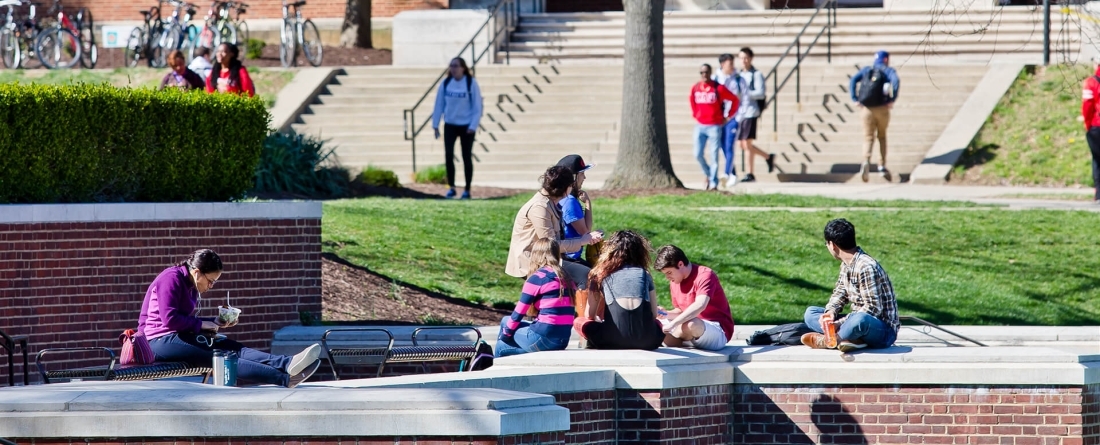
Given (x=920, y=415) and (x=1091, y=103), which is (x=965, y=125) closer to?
(x=1091, y=103)

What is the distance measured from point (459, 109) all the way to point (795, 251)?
16.6ft

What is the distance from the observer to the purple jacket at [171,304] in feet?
28.6

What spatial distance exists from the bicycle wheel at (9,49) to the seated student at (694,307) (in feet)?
64.7

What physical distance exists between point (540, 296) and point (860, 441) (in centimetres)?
186

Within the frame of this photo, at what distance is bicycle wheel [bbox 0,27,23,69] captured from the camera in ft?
86.5

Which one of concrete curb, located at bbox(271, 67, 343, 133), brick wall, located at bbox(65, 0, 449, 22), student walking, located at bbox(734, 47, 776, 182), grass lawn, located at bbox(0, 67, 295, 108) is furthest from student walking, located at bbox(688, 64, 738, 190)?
→ brick wall, located at bbox(65, 0, 449, 22)

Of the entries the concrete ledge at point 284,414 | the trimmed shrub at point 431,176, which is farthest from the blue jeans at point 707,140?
the concrete ledge at point 284,414

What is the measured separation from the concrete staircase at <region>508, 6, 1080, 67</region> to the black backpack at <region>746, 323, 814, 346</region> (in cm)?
1487

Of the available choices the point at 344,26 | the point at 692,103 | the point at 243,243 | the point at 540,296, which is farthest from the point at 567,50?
the point at 540,296

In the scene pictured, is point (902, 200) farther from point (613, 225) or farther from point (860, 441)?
point (860, 441)

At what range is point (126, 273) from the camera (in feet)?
33.7

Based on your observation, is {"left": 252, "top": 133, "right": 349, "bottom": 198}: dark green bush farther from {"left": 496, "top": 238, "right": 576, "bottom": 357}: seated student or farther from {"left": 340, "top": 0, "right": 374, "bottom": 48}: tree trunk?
{"left": 340, "top": 0, "right": 374, "bottom": 48}: tree trunk

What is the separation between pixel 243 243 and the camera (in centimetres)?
1084

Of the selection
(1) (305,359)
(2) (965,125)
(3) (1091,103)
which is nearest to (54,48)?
(2) (965,125)
